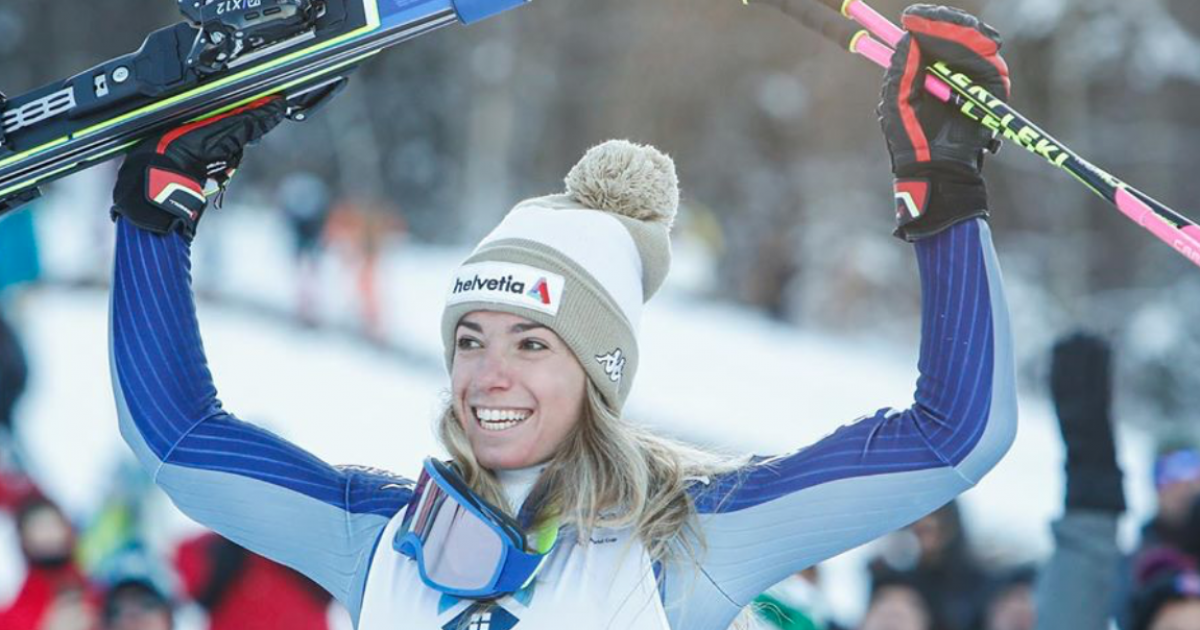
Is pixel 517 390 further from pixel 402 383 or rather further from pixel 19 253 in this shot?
pixel 402 383

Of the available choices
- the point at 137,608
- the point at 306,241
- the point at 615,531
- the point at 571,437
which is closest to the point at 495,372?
the point at 571,437

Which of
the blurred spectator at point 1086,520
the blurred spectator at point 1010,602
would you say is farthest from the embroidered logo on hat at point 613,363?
the blurred spectator at point 1010,602

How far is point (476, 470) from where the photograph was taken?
2455mm

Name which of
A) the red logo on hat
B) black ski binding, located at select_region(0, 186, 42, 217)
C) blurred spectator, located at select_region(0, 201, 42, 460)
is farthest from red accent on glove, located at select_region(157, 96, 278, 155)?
blurred spectator, located at select_region(0, 201, 42, 460)

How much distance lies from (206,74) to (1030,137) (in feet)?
4.10

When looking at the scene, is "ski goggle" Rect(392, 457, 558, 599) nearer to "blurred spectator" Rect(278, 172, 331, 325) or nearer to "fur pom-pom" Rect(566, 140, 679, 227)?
"fur pom-pom" Rect(566, 140, 679, 227)

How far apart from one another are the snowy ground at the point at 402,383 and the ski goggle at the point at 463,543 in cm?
584

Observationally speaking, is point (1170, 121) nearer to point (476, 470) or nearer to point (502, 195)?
point (502, 195)

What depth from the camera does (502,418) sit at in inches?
95.3

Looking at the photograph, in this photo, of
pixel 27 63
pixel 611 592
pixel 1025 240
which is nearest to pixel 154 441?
pixel 611 592

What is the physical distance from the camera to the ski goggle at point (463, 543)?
2.29 metres

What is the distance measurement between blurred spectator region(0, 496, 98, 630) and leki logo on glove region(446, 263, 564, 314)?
9.90ft

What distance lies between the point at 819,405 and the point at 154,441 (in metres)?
11.5

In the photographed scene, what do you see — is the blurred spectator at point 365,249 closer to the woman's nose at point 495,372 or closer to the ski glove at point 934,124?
the woman's nose at point 495,372
